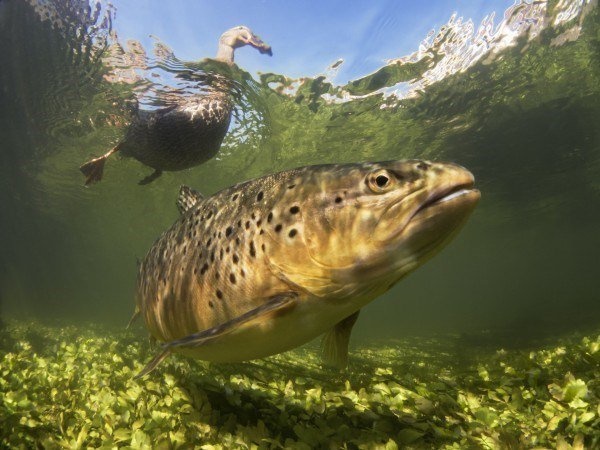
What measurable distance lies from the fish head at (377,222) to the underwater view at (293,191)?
1 centimetres

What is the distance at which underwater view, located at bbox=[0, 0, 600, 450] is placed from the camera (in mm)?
2230

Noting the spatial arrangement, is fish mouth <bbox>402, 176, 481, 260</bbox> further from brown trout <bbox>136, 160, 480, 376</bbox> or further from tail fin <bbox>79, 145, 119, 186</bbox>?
tail fin <bbox>79, 145, 119, 186</bbox>

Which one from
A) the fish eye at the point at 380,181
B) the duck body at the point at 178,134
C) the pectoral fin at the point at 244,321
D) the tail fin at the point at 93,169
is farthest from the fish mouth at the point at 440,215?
the tail fin at the point at 93,169

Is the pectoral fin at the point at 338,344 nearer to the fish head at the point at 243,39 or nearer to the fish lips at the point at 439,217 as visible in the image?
the fish lips at the point at 439,217

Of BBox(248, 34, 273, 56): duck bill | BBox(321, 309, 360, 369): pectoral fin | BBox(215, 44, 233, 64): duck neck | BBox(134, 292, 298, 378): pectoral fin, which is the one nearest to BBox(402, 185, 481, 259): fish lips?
BBox(134, 292, 298, 378): pectoral fin

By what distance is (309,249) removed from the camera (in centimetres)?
216

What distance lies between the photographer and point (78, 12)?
9.22 metres

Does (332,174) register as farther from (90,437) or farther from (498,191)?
(498,191)

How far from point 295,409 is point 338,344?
0.76 meters

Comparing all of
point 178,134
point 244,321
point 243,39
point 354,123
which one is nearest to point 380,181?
point 244,321

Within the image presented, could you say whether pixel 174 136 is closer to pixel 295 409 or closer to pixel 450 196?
pixel 295 409

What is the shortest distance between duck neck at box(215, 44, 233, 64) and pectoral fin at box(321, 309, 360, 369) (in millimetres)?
9797

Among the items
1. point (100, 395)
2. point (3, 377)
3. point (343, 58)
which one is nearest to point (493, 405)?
point (100, 395)

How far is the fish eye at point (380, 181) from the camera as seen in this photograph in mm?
2031
